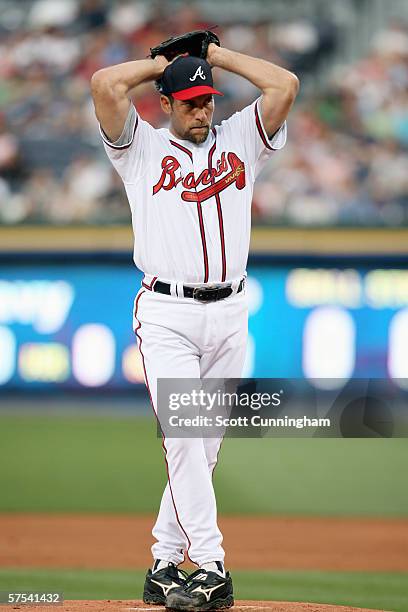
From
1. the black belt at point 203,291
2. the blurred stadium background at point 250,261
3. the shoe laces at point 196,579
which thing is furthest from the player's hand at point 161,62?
the blurred stadium background at point 250,261

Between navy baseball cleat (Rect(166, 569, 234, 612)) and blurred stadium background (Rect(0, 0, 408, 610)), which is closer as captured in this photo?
navy baseball cleat (Rect(166, 569, 234, 612))

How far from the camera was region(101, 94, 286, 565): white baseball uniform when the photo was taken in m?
4.20

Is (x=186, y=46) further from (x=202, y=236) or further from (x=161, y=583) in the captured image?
(x=161, y=583)

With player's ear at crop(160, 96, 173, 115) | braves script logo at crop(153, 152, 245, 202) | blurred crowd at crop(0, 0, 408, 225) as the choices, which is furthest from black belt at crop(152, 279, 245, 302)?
blurred crowd at crop(0, 0, 408, 225)

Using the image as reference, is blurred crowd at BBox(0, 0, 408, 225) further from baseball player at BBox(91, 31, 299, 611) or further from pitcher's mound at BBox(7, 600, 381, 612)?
pitcher's mound at BBox(7, 600, 381, 612)

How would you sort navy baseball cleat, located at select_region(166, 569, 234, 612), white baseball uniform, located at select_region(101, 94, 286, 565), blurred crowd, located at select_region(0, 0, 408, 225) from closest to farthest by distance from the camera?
navy baseball cleat, located at select_region(166, 569, 234, 612)
white baseball uniform, located at select_region(101, 94, 286, 565)
blurred crowd, located at select_region(0, 0, 408, 225)

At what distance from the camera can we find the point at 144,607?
4.34m

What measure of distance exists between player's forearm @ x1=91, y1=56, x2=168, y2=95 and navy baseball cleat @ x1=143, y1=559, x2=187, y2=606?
185 centimetres

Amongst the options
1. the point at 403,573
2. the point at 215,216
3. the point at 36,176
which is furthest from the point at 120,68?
the point at 36,176

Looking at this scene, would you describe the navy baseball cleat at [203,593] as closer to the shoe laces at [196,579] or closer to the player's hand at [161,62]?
the shoe laces at [196,579]

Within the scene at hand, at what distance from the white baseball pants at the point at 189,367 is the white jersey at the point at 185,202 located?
0.40ft

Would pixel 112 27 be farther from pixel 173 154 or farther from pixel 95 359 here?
pixel 173 154

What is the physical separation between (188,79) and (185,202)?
46cm

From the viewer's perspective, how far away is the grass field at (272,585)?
203 inches
